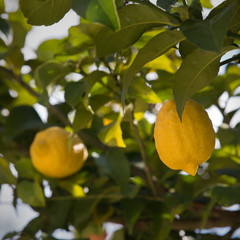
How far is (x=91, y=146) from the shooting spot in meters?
1.35

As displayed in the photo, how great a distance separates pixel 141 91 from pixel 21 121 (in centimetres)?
57

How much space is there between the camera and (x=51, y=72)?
0.92 metres

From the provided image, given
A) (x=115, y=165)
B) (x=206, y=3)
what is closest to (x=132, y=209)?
(x=115, y=165)

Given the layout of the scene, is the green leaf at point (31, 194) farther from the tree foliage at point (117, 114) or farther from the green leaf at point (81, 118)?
the green leaf at point (81, 118)

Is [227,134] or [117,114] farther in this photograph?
[117,114]

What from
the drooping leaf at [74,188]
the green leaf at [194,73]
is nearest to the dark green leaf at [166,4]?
the green leaf at [194,73]

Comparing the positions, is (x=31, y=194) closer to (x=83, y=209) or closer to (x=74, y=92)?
(x=83, y=209)

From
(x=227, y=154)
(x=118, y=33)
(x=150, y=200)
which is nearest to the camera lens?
(x=118, y=33)

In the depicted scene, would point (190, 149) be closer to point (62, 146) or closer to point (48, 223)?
Result: point (62, 146)

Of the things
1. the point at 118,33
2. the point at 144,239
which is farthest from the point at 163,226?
the point at 118,33

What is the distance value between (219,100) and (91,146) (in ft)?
1.44

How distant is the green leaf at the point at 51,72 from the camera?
903 mm

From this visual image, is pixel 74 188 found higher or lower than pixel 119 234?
higher

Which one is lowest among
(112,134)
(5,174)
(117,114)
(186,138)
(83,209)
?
(83,209)
